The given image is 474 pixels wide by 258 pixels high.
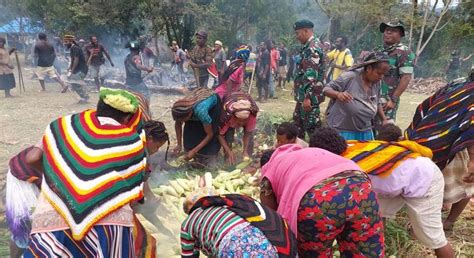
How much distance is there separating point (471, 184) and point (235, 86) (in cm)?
347

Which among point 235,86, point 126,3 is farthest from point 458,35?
point 235,86

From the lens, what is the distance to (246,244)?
5.60 feet

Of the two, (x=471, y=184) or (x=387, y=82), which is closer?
(x=471, y=184)

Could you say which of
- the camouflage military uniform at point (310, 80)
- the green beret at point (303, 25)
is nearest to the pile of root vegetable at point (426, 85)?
the camouflage military uniform at point (310, 80)

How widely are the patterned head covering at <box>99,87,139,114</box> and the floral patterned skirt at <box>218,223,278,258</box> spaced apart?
2.77 ft

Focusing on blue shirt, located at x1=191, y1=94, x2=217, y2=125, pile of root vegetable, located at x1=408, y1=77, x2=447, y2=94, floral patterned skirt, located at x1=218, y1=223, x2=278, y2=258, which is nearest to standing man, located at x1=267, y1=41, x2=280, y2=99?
pile of root vegetable, located at x1=408, y1=77, x2=447, y2=94

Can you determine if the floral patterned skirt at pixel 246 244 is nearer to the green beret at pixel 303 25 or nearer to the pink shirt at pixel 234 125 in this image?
the pink shirt at pixel 234 125

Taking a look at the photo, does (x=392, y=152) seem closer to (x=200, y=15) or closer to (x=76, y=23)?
(x=200, y=15)

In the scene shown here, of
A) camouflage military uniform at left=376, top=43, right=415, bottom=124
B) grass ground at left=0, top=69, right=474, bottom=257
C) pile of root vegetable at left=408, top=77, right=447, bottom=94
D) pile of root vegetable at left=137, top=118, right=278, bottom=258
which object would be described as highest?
camouflage military uniform at left=376, top=43, right=415, bottom=124

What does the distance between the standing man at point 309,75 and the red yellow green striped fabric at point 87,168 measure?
9.05 ft

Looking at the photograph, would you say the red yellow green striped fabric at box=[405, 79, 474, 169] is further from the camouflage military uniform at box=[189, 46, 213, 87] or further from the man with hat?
the camouflage military uniform at box=[189, 46, 213, 87]

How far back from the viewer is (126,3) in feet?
43.6

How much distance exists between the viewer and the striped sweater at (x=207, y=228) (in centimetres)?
178

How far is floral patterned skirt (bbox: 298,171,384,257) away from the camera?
202 cm
